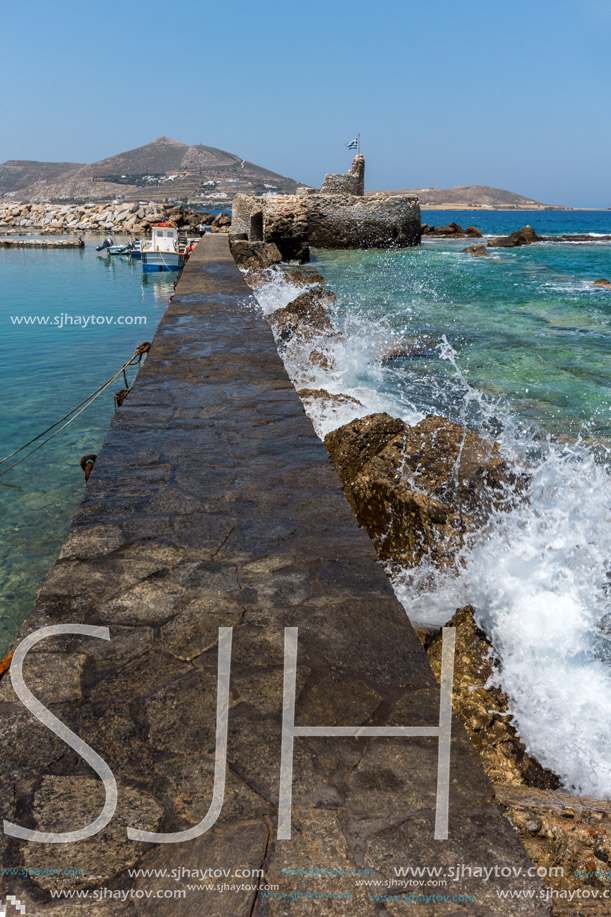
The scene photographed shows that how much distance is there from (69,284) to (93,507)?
72.4ft

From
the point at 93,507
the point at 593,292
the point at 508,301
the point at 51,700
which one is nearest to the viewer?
the point at 51,700

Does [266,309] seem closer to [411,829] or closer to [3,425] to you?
[3,425]

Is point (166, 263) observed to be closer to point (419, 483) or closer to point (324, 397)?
point (324, 397)

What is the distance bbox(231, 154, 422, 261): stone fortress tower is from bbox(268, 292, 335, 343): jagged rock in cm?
1519

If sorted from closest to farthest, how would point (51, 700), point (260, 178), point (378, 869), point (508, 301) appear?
1. point (378, 869)
2. point (51, 700)
3. point (508, 301)
4. point (260, 178)

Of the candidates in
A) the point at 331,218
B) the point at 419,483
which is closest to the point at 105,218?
the point at 331,218

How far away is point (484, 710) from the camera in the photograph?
2.69 metres

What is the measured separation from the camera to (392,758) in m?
1.73

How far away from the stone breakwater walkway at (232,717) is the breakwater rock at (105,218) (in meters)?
40.8

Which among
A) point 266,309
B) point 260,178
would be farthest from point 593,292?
point 260,178

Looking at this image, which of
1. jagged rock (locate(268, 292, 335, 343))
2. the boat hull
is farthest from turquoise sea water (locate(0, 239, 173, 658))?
jagged rock (locate(268, 292, 335, 343))

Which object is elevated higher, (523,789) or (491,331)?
(491,331)

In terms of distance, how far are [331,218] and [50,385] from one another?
2367 cm

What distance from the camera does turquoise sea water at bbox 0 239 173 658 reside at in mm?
5414
